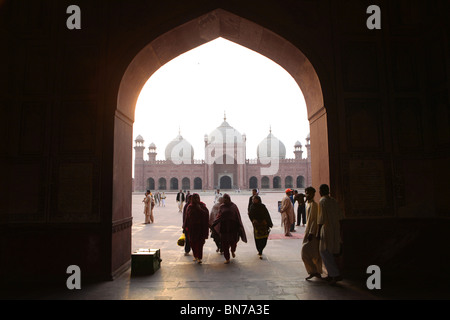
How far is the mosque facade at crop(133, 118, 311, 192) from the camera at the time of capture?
133 ft

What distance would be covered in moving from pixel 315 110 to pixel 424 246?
254 cm

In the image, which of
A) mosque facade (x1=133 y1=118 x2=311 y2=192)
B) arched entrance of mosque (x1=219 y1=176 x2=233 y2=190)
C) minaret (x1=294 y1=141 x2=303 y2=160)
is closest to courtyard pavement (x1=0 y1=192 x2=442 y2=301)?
mosque facade (x1=133 y1=118 x2=311 y2=192)

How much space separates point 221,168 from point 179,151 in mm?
7792

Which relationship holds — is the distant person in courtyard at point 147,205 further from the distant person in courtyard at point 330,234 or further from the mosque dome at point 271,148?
the mosque dome at point 271,148

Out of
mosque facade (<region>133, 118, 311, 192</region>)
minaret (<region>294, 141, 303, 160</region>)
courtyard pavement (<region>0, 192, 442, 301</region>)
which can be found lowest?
courtyard pavement (<region>0, 192, 442, 301</region>)

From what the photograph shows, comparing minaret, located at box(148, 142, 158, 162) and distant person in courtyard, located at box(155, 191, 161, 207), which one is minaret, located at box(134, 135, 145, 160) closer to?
minaret, located at box(148, 142, 158, 162)

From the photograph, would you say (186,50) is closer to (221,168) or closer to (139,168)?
(221,168)

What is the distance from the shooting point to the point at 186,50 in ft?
17.5

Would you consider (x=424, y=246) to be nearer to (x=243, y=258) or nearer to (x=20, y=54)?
(x=243, y=258)

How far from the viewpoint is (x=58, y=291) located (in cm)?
355

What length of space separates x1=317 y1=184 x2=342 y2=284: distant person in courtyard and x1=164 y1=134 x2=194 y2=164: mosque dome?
40.1 metres

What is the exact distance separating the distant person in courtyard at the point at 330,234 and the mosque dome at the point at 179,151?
40071 mm

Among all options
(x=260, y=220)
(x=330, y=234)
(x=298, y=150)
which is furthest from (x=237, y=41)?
(x=298, y=150)
